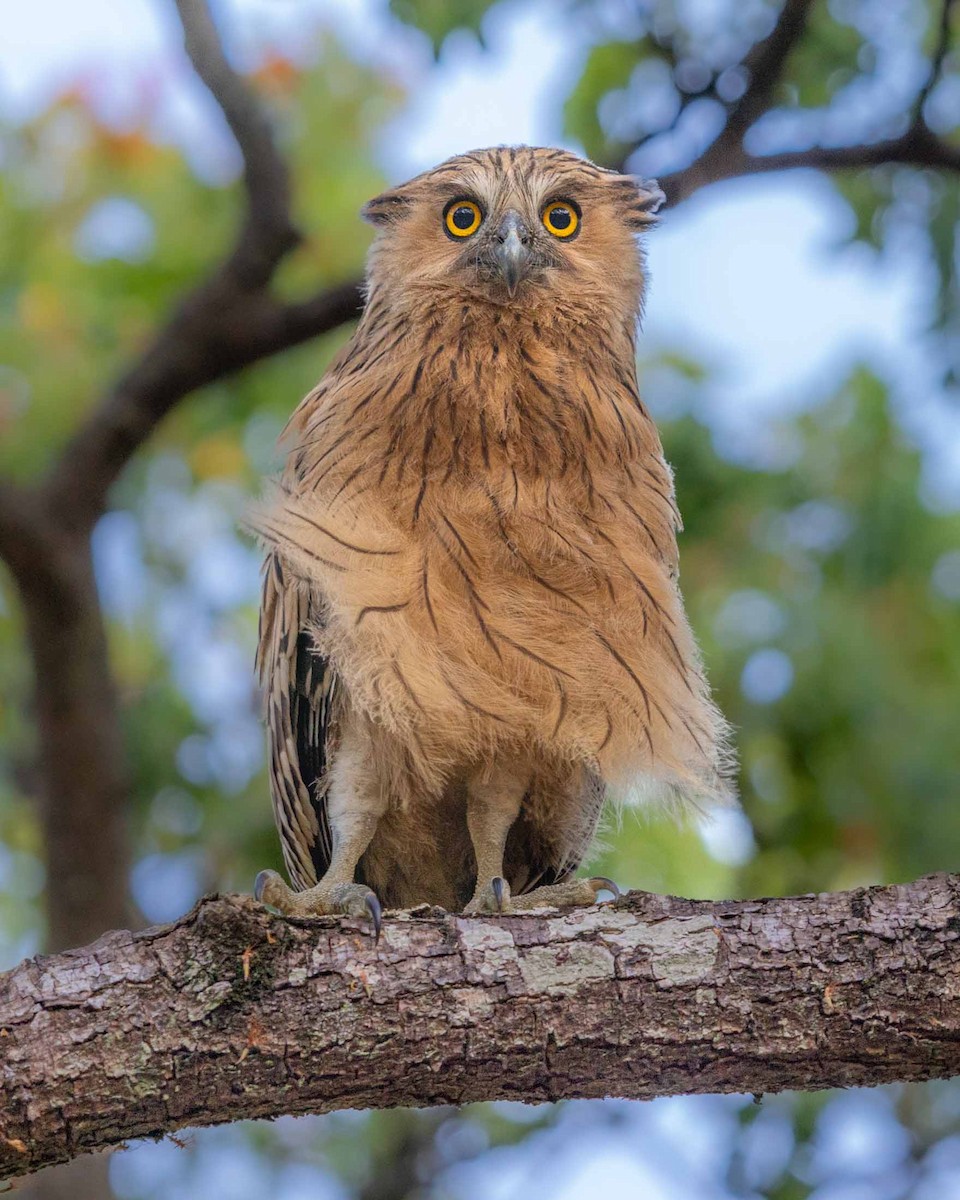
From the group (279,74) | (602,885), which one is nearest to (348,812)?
(602,885)

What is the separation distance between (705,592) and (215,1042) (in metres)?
3.70

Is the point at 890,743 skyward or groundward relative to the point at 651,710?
skyward

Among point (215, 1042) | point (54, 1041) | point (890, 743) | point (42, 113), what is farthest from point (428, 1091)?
point (42, 113)

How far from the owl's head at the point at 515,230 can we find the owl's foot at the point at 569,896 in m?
1.38

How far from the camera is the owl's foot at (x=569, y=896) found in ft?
11.2

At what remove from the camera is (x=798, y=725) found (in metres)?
5.60

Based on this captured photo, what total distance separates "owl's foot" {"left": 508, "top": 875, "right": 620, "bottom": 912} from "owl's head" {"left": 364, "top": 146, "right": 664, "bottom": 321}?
1.38 meters

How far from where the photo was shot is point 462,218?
3713mm

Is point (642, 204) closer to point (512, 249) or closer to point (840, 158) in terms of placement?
point (512, 249)

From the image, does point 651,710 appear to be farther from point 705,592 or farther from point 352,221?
point 352,221

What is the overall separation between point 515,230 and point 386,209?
576 mm

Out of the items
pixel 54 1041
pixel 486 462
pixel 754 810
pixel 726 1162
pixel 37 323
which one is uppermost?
pixel 37 323

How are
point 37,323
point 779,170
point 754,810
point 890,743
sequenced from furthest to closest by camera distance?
point 37,323
point 754,810
point 890,743
point 779,170

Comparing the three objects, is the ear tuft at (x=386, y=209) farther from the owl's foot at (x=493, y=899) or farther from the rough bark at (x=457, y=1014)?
the rough bark at (x=457, y=1014)
